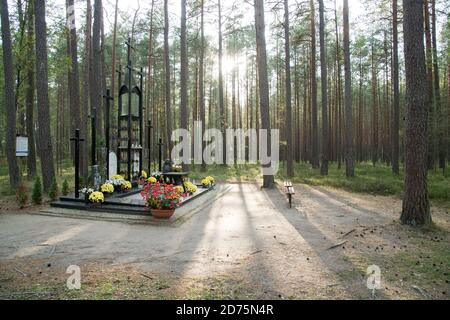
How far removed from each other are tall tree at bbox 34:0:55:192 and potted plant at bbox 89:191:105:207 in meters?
3.46

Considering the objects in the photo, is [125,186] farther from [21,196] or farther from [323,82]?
[323,82]

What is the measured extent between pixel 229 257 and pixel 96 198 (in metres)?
5.46

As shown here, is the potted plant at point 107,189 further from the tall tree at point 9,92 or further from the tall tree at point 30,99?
the tall tree at point 30,99

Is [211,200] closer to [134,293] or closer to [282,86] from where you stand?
[134,293]

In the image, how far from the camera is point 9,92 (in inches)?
457

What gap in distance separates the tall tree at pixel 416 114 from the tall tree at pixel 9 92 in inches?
512

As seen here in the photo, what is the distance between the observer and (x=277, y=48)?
28125 millimetres

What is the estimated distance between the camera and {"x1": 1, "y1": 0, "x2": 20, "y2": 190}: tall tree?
1150 centimetres

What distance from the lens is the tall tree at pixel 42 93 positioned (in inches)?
428

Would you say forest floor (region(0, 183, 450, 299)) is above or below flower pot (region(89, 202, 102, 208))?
below

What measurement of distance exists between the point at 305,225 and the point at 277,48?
2400cm

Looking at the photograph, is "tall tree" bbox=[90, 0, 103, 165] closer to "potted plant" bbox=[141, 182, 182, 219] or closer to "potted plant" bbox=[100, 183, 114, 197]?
"potted plant" bbox=[100, 183, 114, 197]

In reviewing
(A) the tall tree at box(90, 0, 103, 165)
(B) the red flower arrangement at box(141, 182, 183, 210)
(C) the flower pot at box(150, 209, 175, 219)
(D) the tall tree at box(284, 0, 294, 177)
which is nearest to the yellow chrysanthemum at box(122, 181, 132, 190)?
(A) the tall tree at box(90, 0, 103, 165)

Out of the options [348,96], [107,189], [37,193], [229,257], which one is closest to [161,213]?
[107,189]
